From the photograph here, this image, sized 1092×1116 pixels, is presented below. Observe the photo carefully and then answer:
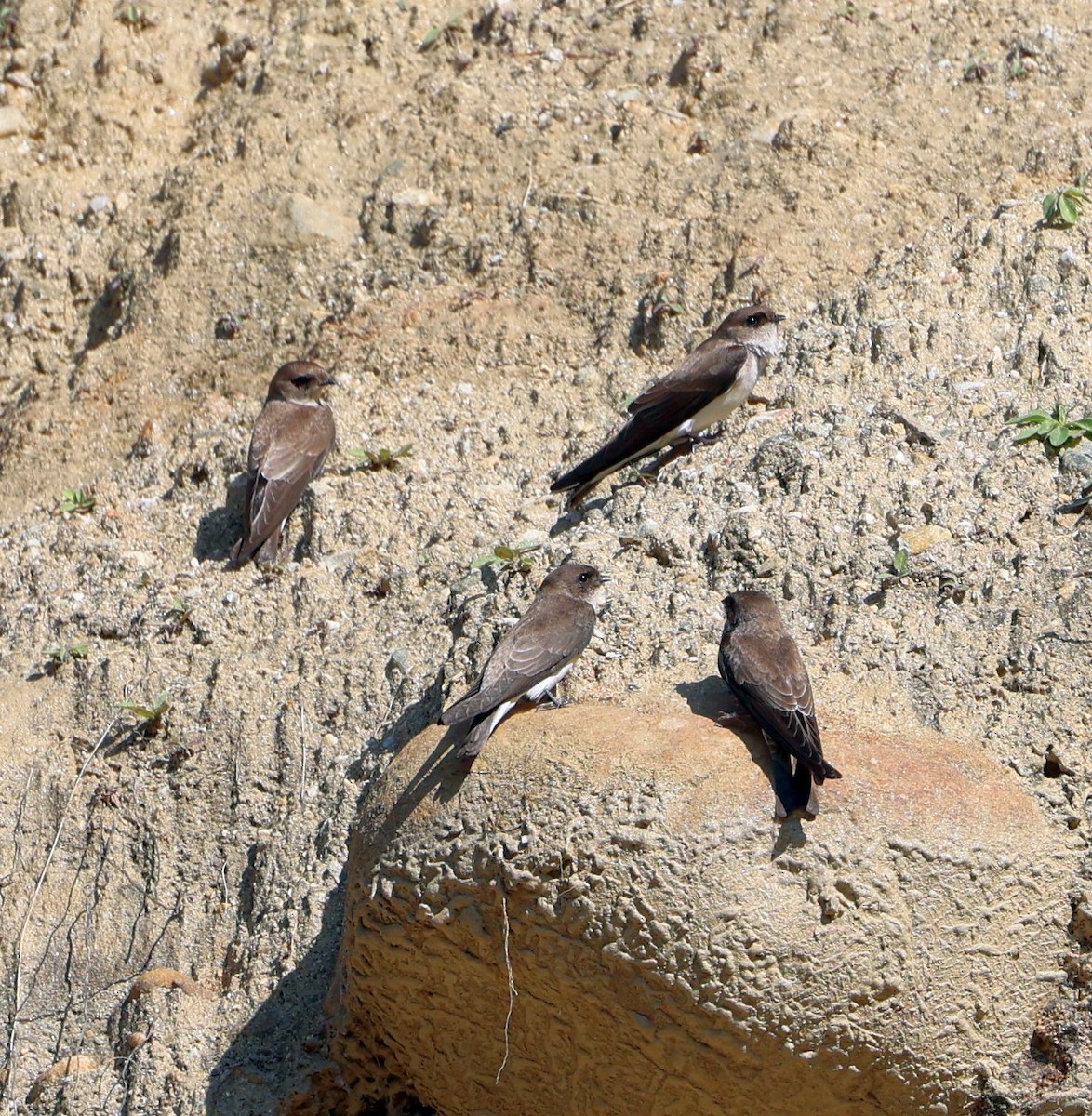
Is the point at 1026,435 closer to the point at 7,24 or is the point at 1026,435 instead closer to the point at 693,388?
the point at 693,388

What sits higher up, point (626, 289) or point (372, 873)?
point (626, 289)

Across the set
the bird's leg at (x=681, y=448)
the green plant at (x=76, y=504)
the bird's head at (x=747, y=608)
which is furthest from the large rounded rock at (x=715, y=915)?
the green plant at (x=76, y=504)

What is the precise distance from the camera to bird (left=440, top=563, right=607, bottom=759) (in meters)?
5.11

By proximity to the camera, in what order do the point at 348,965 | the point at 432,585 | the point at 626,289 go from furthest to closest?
the point at 626,289 → the point at 432,585 → the point at 348,965

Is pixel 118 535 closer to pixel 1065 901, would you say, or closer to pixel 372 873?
pixel 372 873

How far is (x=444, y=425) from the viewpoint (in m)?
7.74

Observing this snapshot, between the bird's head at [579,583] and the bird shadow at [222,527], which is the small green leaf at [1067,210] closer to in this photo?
the bird's head at [579,583]

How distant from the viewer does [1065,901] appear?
16.2 ft

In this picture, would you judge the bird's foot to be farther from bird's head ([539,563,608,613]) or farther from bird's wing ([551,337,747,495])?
bird's wing ([551,337,747,495])

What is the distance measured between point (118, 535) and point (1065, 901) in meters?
4.57

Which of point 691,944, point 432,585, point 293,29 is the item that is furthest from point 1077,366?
point 293,29

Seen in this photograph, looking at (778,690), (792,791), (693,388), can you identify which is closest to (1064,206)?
(693,388)

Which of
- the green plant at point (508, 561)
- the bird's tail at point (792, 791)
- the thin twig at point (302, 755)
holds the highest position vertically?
the green plant at point (508, 561)

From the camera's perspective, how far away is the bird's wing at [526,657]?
16.9 feet
